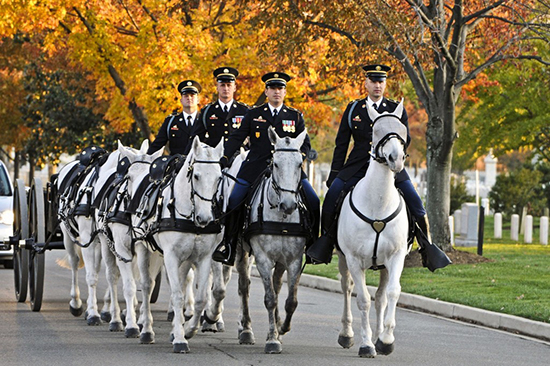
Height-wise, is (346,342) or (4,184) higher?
(4,184)

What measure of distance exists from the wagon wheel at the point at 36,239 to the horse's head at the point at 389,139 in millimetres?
5859

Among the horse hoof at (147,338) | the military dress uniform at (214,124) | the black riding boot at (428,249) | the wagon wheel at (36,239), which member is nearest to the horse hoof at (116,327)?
the horse hoof at (147,338)

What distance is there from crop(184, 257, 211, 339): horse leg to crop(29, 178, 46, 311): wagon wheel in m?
3.46

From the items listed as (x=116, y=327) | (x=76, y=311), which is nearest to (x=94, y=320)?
(x=116, y=327)

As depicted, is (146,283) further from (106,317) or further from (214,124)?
(214,124)

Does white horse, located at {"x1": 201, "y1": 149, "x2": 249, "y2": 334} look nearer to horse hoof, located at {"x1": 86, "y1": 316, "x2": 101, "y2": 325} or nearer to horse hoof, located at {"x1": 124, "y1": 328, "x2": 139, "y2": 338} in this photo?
horse hoof, located at {"x1": 124, "y1": 328, "x2": 139, "y2": 338}

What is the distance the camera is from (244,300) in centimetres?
1148

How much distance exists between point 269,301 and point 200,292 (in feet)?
2.56

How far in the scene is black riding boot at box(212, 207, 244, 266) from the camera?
37.4 feet

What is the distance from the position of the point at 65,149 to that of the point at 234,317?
2466 cm

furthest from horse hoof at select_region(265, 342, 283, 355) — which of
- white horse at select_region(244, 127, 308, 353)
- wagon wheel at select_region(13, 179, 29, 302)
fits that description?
wagon wheel at select_region(13, 179, 29, 302)

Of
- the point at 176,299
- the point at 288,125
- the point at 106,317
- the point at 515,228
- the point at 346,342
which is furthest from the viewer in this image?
the point at 515,228

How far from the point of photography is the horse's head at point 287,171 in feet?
33.3

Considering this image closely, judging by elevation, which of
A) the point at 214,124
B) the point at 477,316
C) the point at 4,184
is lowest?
the point at 477,316
